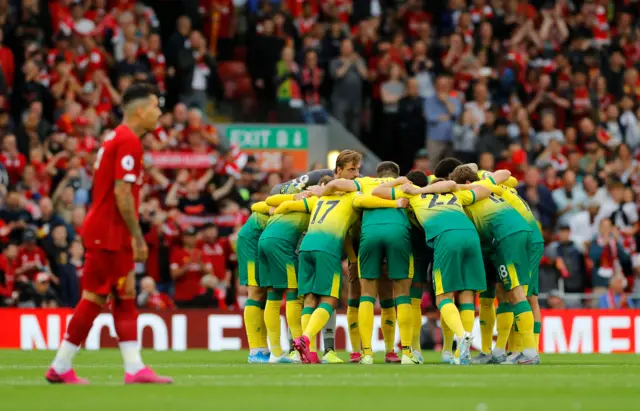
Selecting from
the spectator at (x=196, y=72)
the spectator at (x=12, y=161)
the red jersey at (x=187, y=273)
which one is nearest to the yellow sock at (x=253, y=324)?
the red jersey at (x=187, y=273)

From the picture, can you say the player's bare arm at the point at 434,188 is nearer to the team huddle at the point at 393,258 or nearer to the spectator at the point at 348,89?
the team huddle at the point at 393,258

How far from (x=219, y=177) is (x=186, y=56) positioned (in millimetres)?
2966

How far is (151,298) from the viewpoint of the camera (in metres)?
23.1

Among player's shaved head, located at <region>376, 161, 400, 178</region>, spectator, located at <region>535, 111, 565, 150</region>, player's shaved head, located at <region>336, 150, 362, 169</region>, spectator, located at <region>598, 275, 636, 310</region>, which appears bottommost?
spectator, located at <region>598, 275, 636, 310</region>

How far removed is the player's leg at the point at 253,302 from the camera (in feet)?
54.9

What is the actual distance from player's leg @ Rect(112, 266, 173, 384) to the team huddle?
3899mm

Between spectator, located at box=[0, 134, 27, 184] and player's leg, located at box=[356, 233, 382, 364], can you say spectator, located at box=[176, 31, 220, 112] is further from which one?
player's leg, located at box=[356, 233, 382, 364]

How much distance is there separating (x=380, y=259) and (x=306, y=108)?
11.1 meters

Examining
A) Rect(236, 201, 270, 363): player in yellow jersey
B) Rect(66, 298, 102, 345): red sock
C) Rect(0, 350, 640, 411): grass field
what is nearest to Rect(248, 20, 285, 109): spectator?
Rect(236, 201, 270, 363): player in yellow jersey

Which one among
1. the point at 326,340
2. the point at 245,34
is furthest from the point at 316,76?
the point at 326,340

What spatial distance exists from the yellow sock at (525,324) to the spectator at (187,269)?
8.85 meters

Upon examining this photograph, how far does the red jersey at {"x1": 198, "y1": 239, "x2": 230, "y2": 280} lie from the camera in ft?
76.6

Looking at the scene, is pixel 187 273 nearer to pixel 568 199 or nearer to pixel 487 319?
pixel 568 199

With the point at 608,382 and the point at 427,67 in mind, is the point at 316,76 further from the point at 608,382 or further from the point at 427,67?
the point at 608,382
